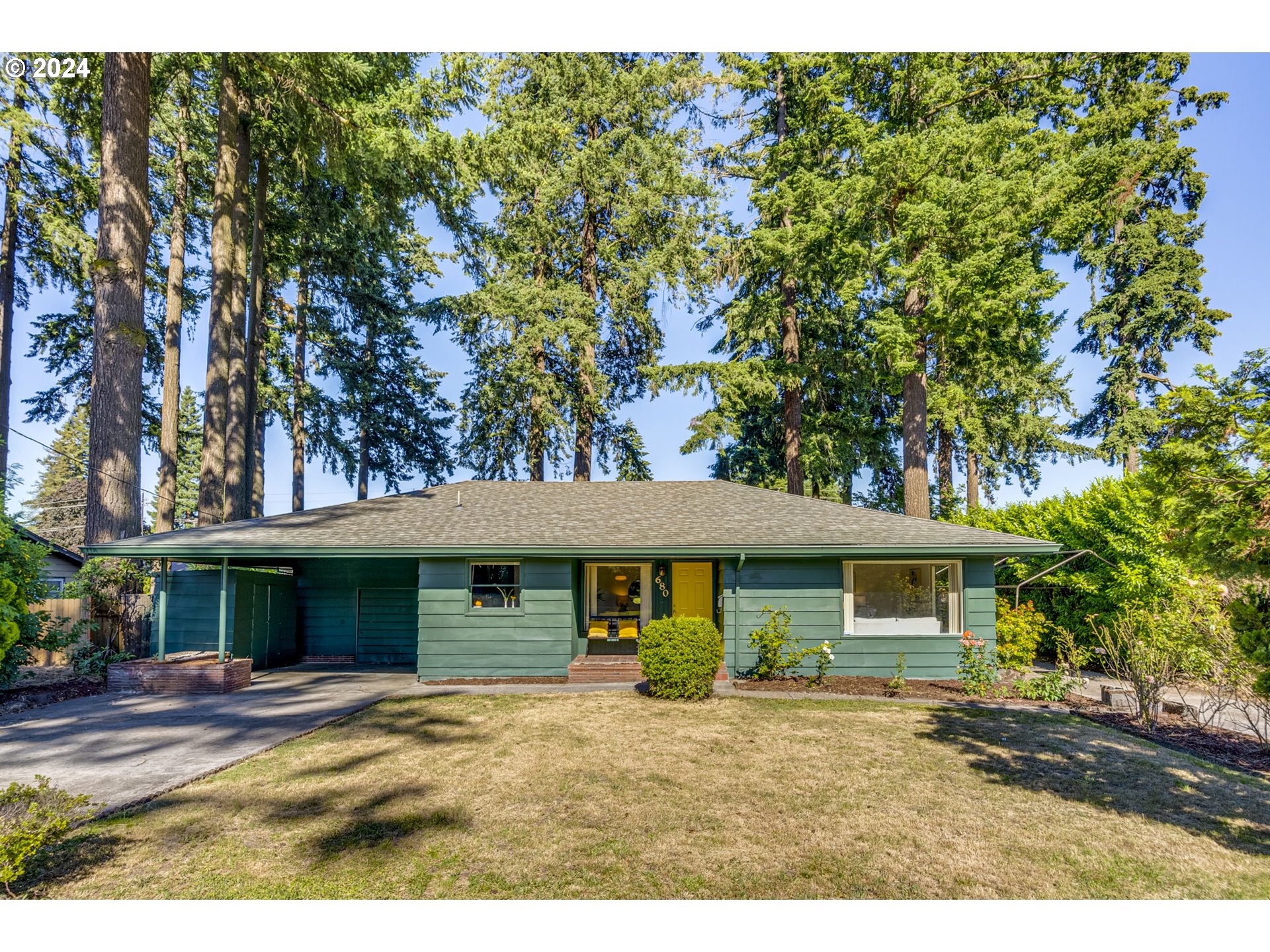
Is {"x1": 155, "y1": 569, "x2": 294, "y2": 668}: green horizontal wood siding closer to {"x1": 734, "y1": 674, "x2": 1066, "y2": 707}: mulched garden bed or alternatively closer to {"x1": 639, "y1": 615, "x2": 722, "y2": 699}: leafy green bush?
{"x1": 639, "y1": 615, "x2": 722, "y2": 699}: leafy green bush

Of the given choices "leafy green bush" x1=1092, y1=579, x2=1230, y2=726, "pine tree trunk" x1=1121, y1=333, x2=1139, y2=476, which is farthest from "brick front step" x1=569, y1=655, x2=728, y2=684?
"pine tree trunk" x1=1121, y1=333, x2=1139, y2=476

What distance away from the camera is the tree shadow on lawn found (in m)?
4.41

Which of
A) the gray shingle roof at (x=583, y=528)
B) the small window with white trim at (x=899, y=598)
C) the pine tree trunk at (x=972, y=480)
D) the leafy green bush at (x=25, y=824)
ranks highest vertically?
the pine tree trunk at (x=972, y=480)

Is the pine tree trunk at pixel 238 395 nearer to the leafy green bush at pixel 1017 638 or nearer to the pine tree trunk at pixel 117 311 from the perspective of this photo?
the pine tree trunk at pixel 117 311

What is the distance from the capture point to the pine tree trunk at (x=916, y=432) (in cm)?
1416

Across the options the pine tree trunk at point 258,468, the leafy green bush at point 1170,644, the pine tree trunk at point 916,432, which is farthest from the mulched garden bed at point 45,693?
the pine tree trunk at point 916,432

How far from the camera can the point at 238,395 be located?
15367 mm

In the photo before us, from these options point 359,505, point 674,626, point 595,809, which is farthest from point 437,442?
point 595,809

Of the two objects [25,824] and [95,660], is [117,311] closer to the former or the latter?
[95,660]

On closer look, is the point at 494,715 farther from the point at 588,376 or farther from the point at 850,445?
the point at 850,445

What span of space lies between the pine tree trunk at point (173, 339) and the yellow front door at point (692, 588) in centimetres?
1306

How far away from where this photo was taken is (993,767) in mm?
5543

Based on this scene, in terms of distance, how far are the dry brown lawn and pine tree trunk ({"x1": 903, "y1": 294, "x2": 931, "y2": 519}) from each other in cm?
798

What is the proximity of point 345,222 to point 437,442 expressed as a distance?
8.89 meters
